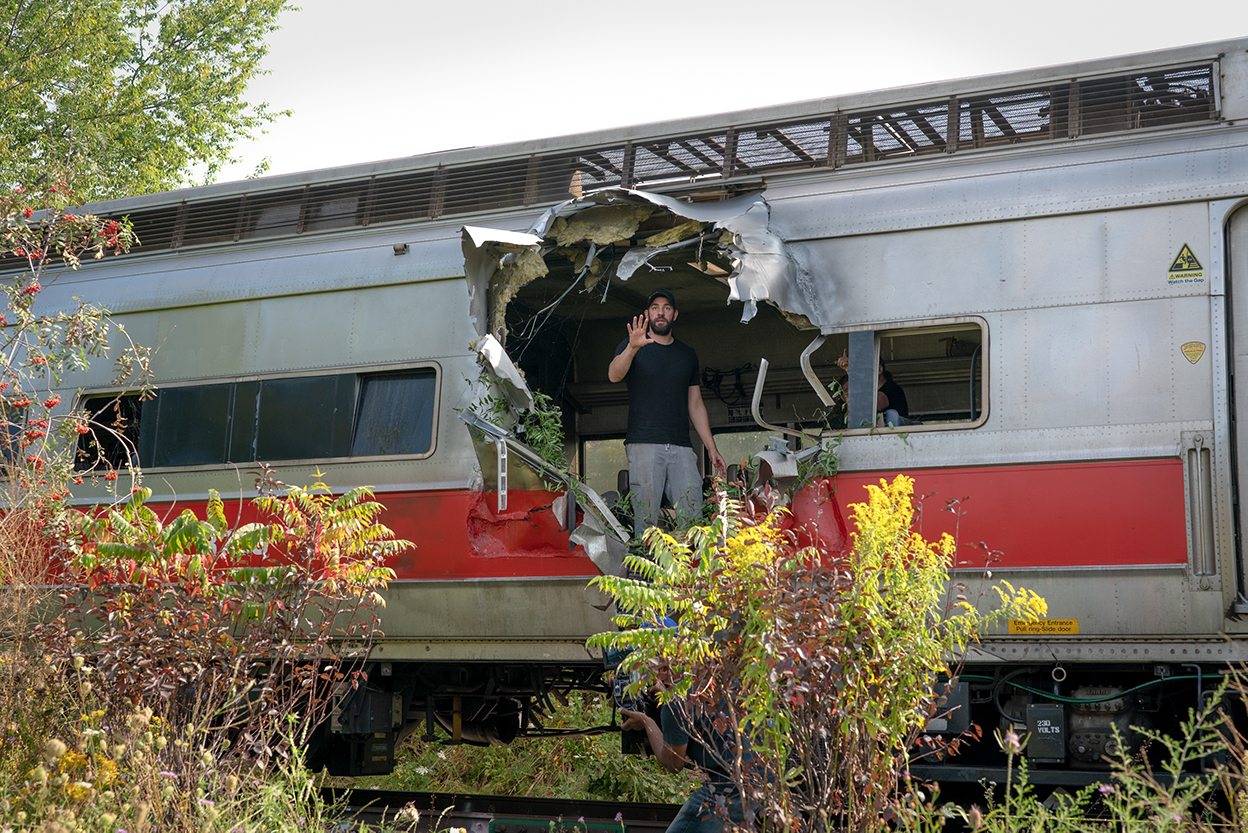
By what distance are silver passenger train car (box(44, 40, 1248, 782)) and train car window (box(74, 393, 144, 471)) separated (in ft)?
0.28

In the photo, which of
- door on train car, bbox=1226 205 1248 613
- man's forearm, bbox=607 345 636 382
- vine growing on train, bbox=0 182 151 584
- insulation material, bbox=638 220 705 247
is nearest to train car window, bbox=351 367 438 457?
man's forearm, bbox=607 345 636 382

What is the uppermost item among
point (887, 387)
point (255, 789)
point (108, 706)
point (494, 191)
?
point (494, 191)

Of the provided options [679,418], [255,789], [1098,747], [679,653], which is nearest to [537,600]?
[679,418]

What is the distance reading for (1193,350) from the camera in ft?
18.0

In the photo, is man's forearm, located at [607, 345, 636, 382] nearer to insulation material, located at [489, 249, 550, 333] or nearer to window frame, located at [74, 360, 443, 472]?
insulation material, located at [489, 249, 550, 333]

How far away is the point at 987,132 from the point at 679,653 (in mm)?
4188

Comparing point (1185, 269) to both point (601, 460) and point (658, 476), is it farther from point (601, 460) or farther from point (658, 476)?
point (601, 460)

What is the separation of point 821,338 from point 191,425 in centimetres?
461

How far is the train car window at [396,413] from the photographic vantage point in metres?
6.97

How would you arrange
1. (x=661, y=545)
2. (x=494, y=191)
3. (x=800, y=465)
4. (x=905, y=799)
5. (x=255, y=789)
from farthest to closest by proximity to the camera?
1. (x=494, y=191)
2. (x=800, y=465)
3. (x=255, y=789)
4. (x=661, y=545)
5. (x=905, y=799)

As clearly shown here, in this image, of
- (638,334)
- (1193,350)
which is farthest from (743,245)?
(1193,350)

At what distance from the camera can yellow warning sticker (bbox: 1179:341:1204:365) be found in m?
5.48

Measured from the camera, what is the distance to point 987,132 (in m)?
6.45

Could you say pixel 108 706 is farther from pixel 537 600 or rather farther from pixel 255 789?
pixel 537 600
